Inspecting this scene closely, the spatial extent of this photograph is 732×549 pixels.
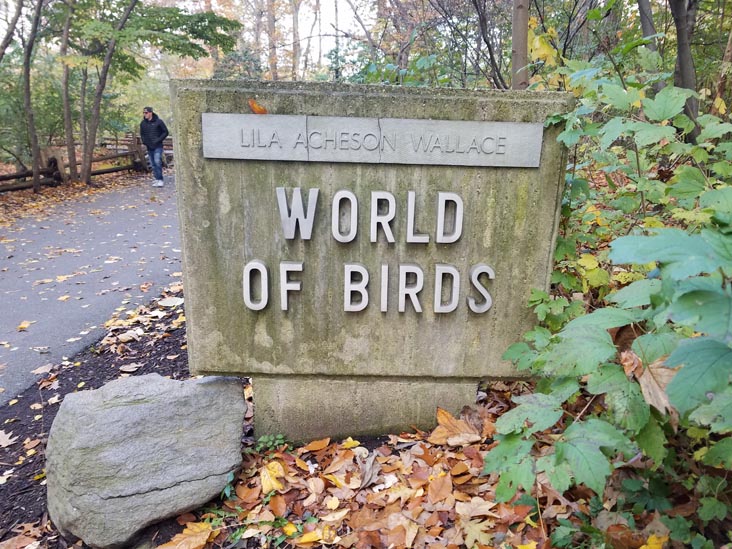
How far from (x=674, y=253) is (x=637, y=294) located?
46cm

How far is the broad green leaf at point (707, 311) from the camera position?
919 millimetres

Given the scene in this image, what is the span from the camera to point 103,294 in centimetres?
539

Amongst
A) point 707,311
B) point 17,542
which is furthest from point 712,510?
point 17,542

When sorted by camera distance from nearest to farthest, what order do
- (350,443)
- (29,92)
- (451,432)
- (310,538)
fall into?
(310,538) → (451,432) → (350,443) → (29,92)

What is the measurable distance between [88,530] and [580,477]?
2165mm

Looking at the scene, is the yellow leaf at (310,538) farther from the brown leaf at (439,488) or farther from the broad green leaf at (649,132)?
the broad green leaf at (649,132)

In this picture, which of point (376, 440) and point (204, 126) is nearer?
point (204, 126)

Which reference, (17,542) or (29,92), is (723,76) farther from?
(29,92)

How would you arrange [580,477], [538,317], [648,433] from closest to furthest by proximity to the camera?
[580,477]
[648,433]
[538,317]

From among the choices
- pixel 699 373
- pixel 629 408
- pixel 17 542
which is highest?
pixel 699 373

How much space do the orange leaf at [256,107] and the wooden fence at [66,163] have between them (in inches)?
476

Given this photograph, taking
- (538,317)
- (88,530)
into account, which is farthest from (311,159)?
(88,530)

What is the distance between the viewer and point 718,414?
140 centimetres

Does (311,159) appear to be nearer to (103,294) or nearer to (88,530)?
(88,530)
